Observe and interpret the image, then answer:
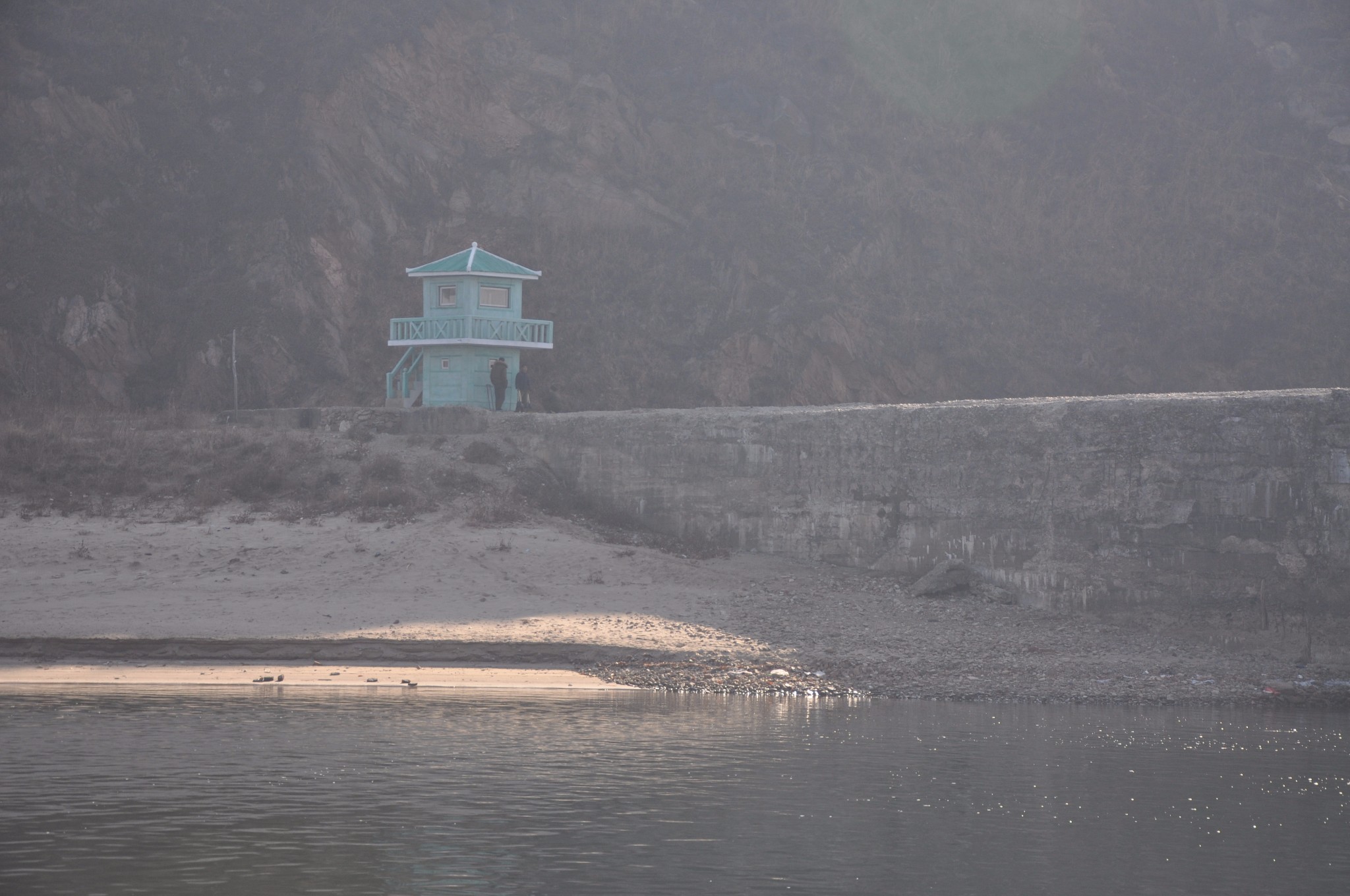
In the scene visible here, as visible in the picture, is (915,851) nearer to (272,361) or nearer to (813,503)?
(813,503)

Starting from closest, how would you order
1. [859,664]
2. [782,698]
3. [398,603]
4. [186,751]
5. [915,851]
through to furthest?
1. [915,851]
2. [186,751]
3. [782,698]
4. [859,664]
5. [398,603]

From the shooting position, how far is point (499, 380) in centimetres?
2575

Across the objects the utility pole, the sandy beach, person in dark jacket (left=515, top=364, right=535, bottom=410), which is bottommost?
the sandy beach

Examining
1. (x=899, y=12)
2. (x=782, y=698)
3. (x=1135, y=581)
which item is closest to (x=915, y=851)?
(x=782, y=698)

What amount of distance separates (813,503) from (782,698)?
4.94m

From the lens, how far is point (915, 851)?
9.79 m

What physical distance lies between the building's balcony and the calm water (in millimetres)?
11128

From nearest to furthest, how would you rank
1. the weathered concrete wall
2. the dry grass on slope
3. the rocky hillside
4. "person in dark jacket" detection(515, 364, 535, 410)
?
the weathered concrete wall → the dry grass on slope → "person in dark jacket" detection(515, 364, 535, 410) → the rocky hillside

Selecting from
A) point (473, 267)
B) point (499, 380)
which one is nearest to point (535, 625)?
Result: point (499, 380)

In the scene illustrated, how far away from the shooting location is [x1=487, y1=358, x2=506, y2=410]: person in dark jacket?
25734 millimetres

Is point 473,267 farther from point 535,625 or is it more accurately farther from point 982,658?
point 982,658

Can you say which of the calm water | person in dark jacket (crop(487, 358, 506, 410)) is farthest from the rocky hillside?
the calm water

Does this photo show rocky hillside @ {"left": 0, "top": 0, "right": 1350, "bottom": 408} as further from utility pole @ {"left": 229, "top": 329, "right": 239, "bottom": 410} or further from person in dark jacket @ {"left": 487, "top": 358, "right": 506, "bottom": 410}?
person in dark jacket @ {"left": 487, "top": 358, "right": 506, "bottom": 410}

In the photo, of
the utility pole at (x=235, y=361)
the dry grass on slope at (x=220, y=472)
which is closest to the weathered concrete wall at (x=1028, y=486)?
the dry grass on slope at (x=220, y=472)
